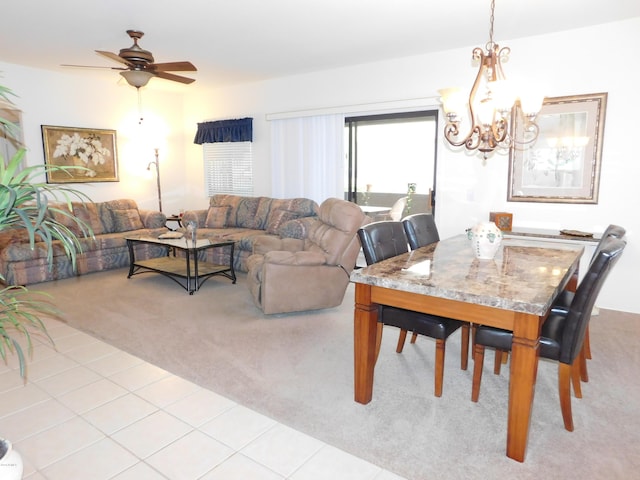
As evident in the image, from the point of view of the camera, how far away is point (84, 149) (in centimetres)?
624

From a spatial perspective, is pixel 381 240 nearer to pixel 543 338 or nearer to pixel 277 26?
pixel 543 338

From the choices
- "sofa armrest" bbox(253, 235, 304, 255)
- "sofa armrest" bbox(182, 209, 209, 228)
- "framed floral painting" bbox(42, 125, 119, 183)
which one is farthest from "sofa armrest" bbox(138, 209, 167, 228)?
"sofa armrest" bbox(253, 235, 304, 255)

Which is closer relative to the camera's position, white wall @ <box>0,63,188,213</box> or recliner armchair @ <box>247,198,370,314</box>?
recliner armchair @ <box>247,198,370,314</box>

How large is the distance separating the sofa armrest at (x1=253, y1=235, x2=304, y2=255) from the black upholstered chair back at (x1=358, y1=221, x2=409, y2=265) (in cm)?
186

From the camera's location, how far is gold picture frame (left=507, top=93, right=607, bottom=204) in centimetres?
409

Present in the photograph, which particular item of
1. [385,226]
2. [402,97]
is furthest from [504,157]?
[385,226]

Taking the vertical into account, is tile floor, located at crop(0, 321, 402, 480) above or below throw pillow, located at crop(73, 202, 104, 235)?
below

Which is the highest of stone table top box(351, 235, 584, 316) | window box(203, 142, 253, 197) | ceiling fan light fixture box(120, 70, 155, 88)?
ceiling fan light fixture box(120, 70, 155, 88)

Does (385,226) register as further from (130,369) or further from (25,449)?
(25,449)

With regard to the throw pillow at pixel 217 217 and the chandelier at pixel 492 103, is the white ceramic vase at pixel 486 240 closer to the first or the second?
the chandelier at pixel 492 103

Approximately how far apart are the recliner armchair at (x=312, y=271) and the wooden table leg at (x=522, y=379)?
2232 millimetres

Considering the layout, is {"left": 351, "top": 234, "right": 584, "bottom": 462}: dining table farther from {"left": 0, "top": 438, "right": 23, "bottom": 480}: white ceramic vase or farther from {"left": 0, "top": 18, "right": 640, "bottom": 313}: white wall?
{"left": 0, "top": 438, "right": 23, "bottom": 480}: white ceramic vase

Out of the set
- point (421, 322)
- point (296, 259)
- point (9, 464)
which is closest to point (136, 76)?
point (296, 259)

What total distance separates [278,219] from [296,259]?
1.99 metres
